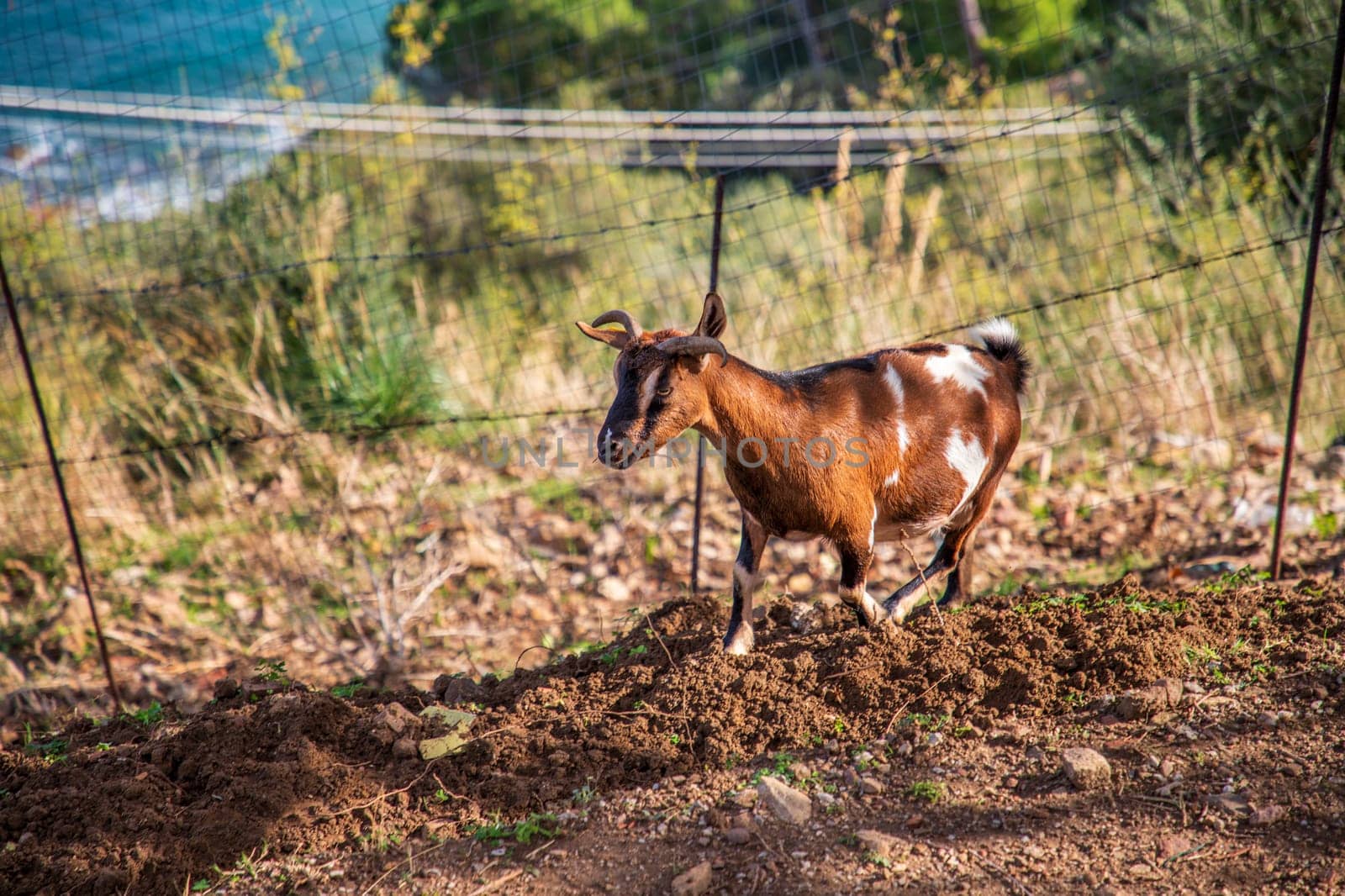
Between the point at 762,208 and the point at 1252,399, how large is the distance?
6302 mm

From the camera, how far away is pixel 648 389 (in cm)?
393

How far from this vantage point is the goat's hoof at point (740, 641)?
4547mm

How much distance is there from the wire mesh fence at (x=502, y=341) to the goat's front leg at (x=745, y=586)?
2165 mm

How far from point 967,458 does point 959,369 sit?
41cm

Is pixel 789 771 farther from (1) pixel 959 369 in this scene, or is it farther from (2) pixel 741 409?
(1) pixel 959 369

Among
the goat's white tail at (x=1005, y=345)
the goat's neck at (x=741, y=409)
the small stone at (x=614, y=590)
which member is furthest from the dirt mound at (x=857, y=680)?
the small stone at (x=614, y=590)

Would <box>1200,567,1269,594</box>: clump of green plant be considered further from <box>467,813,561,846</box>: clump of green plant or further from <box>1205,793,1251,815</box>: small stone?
<box>467,813,561,846</box>: clump of green plant

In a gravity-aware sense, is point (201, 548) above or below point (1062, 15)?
below

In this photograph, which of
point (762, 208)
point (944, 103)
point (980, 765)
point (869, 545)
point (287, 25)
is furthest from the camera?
point (762, 208)

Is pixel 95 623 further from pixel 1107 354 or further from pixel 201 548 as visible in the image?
pixel 1107 354

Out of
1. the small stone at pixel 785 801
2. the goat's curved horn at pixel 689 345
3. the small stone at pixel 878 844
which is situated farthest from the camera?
the goat's curved horn at pixel 689 345

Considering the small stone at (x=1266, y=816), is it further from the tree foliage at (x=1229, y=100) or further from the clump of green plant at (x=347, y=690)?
the tree foliage at (x=1229, y=100)

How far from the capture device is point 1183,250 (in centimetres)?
880

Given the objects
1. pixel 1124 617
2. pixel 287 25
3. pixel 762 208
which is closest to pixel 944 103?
pixel 762 208
